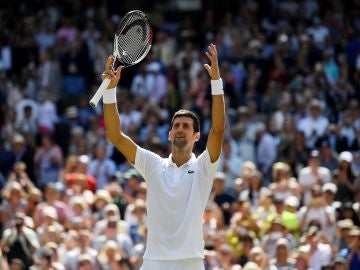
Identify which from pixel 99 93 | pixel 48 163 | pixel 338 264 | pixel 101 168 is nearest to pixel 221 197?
pixel 101 168

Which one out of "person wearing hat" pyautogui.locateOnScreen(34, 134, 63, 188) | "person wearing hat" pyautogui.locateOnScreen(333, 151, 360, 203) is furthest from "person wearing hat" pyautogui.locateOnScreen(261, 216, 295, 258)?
"person wearing hat" pyautogui.locateOnScreen(34, 134, 63, 188)

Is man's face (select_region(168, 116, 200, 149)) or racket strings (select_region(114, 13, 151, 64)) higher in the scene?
racket strings (select_region(114, 13, 151, 64))

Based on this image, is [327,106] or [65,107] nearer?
[327,106]

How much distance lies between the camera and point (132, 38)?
932 centimetres

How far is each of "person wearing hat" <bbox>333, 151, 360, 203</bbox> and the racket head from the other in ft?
24.6

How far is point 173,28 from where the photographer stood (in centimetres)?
2531

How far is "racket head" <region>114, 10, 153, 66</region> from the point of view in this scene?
924cm

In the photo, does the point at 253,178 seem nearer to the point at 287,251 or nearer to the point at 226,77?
the point at 287,251

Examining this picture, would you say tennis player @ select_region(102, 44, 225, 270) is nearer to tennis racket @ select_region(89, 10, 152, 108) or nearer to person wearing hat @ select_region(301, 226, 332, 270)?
tennis racket @ select_region(89, 10, 152, 108)

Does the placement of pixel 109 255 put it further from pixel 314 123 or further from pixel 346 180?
pixel 314 123

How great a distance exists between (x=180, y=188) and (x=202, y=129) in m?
11.5

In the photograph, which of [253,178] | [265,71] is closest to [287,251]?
[253,178]

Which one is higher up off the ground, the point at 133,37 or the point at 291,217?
the point at 133,37

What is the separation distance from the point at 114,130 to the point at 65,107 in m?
13.3
